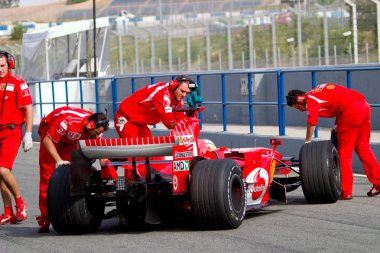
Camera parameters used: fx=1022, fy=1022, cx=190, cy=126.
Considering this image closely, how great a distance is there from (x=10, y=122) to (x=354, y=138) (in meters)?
3.95

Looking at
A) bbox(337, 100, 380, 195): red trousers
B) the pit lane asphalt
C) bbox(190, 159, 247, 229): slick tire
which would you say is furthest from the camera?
bbox(337, 100, 380, 195): red trousers

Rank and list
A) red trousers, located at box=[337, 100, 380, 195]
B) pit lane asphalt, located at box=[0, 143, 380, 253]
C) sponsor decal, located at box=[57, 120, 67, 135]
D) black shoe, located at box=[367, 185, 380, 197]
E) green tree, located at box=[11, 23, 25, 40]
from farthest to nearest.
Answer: green tree, located at box=[11, 23, 25, 40] → black shoe, located at box=[367, 185, 380, 197] → red trousers, located at box=[337, 100, 380, 195] → sponsor decal, located at box=[57, 120, 67, 135] → pit lane asphalt, located at box=[0, 143, 380, 253]

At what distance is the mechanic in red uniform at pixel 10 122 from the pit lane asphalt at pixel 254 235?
0.22 m

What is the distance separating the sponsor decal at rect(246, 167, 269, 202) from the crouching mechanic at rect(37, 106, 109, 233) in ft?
5.03

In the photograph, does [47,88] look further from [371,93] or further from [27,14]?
[27,14]

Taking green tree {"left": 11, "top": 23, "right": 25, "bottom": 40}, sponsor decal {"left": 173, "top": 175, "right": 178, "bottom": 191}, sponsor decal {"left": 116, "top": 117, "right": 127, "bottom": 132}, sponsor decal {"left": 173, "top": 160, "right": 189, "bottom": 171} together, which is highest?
green tree {"left": 11, "top": 23, "right": 25, "bottom": 40}

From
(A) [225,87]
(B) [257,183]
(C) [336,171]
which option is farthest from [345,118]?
(A) [225,87]

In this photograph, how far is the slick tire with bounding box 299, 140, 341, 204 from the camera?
10852 mm

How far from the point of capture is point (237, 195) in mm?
9727

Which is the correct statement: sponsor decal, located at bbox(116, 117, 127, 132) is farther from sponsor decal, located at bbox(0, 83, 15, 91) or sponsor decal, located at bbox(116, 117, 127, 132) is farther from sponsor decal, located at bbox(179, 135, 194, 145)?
sponsor decal, located at bbox(179, 135, 194, 145)

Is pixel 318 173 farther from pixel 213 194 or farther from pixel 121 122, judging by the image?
pixel 121 122

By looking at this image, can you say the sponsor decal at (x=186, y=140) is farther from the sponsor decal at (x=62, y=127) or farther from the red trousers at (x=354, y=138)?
the red trousers at (x=354, y=138)

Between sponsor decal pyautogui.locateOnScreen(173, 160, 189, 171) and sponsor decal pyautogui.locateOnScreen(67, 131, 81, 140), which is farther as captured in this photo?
sponsor decal pyautogui.locateOnScreen(67, 131, 81, 140)

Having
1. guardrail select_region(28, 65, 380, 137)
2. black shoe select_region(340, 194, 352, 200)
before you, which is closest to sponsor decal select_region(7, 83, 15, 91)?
black shoe select_region(340, 194, 352, 200)
